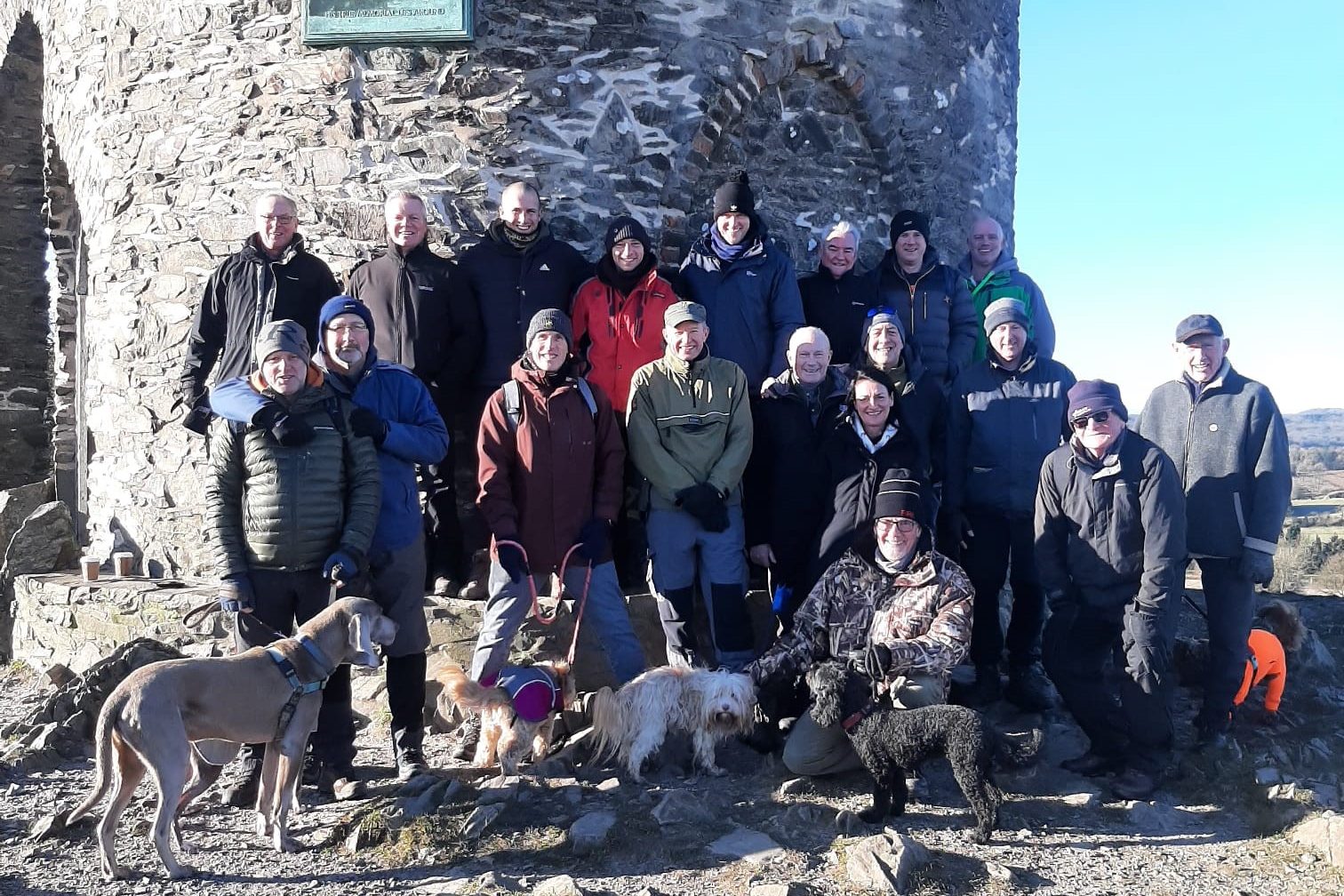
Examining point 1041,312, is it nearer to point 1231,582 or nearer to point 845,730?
point 1231,582

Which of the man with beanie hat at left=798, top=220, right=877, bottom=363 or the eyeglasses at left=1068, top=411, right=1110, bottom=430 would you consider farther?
the man with beanie hat at left=798, top=220, right=877, bottom=363

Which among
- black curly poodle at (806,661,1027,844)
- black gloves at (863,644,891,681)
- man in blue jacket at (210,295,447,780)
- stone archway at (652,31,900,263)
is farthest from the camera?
stone archway at (652,31,900,263)

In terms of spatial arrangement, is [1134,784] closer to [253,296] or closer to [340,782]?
[340,782]

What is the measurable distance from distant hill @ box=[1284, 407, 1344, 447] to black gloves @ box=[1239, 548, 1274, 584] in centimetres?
4895

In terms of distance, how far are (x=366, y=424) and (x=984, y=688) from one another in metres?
3.40

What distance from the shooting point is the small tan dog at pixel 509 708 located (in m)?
4.36

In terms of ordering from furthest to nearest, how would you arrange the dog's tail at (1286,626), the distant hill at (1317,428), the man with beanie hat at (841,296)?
the distant hill at (1317,428)
the man with beanie hat at (841,296)
the dog's tail at (1286,626)

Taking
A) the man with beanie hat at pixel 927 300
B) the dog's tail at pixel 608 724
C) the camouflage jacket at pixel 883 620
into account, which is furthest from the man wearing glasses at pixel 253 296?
the man with beanie hat at pixel 927 300

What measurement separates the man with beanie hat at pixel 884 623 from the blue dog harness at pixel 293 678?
72.0 inches

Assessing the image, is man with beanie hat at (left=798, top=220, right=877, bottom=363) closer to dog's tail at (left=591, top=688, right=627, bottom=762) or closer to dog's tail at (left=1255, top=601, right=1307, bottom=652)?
dog's tail at (left=591, top=688, right=627, bottom=762)

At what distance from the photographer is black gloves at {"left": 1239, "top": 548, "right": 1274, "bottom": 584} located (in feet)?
15.0

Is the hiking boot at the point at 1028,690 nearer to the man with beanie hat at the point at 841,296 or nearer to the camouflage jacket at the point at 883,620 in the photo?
the camouflage jacket at the point at 883,620

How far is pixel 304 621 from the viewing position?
421 centimetres

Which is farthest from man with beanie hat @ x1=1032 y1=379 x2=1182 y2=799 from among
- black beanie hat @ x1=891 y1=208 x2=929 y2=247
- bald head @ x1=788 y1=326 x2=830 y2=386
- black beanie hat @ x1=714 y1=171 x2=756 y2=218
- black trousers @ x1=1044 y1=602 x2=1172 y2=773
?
black beanie hat @ x1=714 y1=171 x2=756 y2=218
